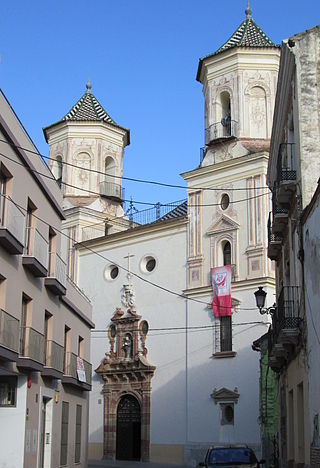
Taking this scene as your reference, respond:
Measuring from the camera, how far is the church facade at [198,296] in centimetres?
3250

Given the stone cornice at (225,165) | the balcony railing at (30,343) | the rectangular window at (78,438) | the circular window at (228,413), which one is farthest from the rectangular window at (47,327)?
the stone cornice at (225,165)

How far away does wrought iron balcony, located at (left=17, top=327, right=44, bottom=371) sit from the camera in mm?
17297

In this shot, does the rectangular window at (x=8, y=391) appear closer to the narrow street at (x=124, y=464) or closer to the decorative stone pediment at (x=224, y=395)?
the narrow street at (x=124, y=464)

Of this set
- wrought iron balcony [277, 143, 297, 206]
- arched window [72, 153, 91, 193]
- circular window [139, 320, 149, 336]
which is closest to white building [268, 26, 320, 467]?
wrought iron balcony [277, 143, 297, 206]

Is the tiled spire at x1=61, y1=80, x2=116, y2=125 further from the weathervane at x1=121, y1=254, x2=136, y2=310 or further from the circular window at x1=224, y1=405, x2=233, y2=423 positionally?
the circular window at x1=224, y1=405, x2=233, y2=423

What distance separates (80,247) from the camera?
4112 cm

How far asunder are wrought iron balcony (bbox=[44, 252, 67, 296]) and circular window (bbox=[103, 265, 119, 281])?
17.2 meters

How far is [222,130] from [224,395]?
12748 mm

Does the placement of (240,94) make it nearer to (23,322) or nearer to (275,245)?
(275,245)

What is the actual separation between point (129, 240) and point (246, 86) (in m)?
10.1

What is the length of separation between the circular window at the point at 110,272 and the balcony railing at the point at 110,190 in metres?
4.52

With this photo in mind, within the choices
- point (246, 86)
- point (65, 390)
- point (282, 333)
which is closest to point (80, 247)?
point (246, 86)

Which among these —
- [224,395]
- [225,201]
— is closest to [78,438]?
[224,395]

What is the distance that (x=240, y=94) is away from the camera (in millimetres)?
35094
